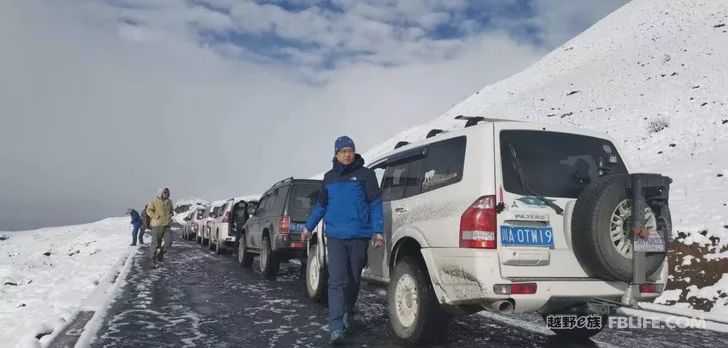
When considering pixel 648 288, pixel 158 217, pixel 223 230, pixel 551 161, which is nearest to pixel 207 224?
pixel 223 230

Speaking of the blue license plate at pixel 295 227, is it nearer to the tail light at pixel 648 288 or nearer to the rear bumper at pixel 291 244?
the rear bumper at pixel 291 244

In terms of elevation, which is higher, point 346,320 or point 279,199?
point 279,199

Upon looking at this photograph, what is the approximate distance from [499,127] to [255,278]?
7883mm

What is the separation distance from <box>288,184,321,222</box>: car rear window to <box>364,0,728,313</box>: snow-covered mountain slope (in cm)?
666

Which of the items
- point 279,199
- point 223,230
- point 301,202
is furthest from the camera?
point 223,230

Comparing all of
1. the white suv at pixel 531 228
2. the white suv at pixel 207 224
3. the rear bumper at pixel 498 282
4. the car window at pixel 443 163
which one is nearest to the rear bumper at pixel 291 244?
the car window at pixel 443 163

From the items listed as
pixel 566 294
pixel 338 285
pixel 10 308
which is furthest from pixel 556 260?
pixel 10 308

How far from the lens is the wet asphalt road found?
5555mm

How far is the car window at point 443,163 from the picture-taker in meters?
4.90

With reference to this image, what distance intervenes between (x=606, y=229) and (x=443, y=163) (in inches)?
63.1

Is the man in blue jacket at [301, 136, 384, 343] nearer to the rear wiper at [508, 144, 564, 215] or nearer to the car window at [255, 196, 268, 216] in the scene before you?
the rear wiper at [508, 144, 564, 215]

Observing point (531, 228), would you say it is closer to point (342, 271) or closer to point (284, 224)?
point (342, 271)

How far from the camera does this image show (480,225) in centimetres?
433

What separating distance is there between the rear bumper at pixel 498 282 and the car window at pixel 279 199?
22.3 feet
